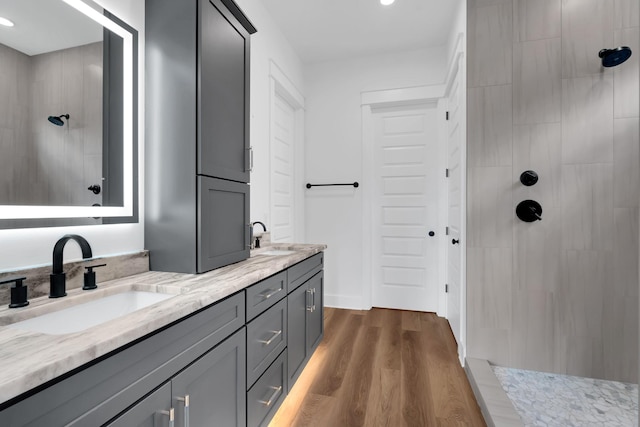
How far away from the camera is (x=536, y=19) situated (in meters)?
2.04

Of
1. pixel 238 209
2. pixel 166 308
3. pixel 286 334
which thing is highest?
pixel 238 209

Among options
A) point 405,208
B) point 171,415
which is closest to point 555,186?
point 405,208

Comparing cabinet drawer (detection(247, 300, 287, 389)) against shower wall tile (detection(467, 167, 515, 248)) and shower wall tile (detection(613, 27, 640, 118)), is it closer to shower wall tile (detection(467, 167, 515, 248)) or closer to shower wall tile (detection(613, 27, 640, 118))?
shower wall tile (detection(467, 167, 515, 248))

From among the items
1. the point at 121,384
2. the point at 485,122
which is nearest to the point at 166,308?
the point at 121,384

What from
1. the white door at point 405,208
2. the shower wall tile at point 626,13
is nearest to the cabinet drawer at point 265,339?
the white door at point 405,208

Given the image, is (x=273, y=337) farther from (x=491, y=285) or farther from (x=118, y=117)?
(x=491, y=285)

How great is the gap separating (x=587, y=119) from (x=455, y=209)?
1078 millimetres

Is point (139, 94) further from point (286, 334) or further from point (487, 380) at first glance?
point (487, 380)

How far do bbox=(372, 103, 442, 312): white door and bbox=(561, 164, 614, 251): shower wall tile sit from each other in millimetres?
1362

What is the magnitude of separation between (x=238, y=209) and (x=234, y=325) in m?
0.71

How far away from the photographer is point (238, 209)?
172 centimetres

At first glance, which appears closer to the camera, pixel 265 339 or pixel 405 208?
pixel 265 339

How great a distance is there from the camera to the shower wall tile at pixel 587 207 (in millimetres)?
1957

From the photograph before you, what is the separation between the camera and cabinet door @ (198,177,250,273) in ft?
4.61
